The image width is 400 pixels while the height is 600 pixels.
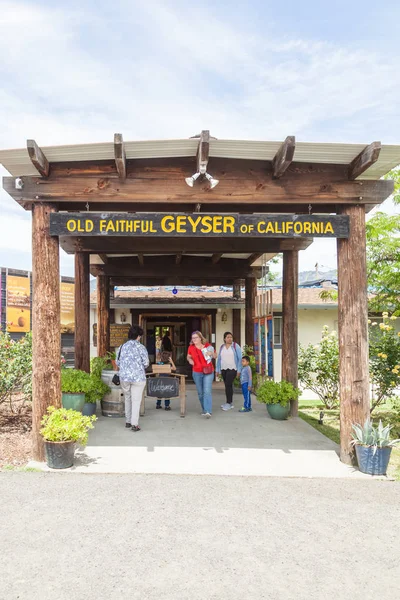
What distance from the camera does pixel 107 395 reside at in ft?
28.4

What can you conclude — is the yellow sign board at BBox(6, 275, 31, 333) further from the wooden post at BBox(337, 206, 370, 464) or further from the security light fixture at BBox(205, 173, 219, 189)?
the wooden post at BBox(337, 206, 370, 464)

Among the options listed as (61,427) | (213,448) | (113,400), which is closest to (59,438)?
(61,427)

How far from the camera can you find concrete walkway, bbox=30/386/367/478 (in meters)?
5.61

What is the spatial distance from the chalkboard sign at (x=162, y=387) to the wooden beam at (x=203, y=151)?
4352mm

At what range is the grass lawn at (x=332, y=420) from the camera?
6113 mm

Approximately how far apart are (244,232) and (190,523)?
3.41 m

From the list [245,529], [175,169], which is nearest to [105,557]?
[245,529]

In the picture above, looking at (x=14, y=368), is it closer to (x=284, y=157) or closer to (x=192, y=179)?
(x=192, y=179)

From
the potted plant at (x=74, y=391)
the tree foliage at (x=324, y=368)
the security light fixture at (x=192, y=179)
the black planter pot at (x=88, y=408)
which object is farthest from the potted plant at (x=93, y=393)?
the tree foliage at (x=324, y=368)

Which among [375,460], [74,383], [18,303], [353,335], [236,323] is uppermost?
[18,303]

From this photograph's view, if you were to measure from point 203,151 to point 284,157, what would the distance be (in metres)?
0.93

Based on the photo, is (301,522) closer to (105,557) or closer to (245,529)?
(245,529)

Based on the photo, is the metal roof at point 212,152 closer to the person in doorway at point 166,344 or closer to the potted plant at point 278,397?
the potted plant at point 278,397

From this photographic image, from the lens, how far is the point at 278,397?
8383 millimetres
